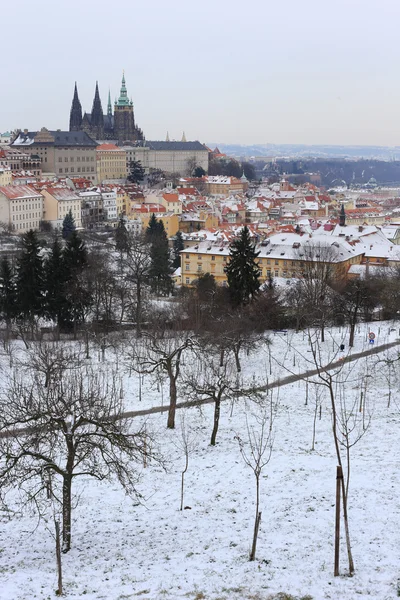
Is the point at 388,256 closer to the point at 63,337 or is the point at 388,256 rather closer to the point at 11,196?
the point at 63,337

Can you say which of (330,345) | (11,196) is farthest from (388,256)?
(11,196)

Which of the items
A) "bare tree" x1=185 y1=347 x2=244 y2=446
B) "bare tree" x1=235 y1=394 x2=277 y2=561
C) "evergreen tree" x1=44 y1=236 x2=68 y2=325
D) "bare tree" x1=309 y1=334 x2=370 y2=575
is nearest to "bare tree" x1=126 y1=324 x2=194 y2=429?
"bare tree" x1=185 y1=347 x2=244 y2=446

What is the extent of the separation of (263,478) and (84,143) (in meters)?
96.1

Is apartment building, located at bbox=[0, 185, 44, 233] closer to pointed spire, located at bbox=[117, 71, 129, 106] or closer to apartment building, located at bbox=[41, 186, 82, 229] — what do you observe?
apartment building, located at bbox=[41, 186, 82, 229]

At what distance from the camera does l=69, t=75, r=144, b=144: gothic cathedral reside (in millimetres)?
130125

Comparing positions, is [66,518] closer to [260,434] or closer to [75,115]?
[260,434]

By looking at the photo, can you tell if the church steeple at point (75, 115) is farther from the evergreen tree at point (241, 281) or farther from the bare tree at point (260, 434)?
the bare tree at point (260, 434)

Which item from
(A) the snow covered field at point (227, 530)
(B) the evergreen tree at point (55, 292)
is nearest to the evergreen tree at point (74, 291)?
(B) the evergreen tree at point (55, 292)

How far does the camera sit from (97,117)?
132 m

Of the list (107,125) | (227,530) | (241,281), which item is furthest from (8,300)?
(107,125)

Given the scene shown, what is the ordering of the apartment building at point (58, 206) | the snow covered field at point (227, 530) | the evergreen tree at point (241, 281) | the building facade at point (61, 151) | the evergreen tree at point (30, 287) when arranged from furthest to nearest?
the building facade at point (61, 151) → the apartment building at point (58, 206) → the evergreen tree at point (241, 281) → the evergreen tree at point (30, 287) → the snow covered field at point (227, 530)

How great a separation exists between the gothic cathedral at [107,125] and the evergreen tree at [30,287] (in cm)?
10555

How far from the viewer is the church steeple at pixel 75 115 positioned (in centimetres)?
13012

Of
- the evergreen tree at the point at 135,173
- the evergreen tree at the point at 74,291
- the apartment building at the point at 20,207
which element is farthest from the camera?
the evergreen tree at the point at 135,173
